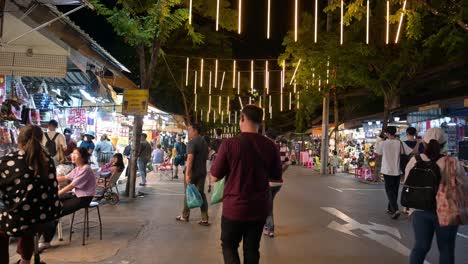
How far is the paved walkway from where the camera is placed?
6.65m

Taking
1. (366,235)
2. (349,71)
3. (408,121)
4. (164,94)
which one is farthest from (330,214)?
(164,94)

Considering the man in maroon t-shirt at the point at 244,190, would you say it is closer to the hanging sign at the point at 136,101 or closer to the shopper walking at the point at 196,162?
the shopper walking at the point at 196,162

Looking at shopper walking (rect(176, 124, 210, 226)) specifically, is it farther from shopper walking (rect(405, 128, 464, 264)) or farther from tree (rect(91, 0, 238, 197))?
shopper walking (rect(405, 128, 464, 264))

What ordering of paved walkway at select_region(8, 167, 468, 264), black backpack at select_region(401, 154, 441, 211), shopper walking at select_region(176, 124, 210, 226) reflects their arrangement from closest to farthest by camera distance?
1. black backpack at select_region(401, 154, 441, 211)
2. paved walkway at select_region(8, 167, 468, 264)
3. shopper walking at select_region(176, 124, 210, 226)

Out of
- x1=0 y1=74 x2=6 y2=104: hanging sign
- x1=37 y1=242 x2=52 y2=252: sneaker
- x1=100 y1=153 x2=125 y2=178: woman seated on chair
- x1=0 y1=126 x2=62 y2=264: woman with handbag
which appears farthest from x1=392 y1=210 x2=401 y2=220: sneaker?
x1=0 y1=74 x2=6 y2=104: hanging sign

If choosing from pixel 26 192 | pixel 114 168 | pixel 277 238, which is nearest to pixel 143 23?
pixel 114 168

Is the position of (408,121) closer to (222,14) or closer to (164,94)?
(222,14)

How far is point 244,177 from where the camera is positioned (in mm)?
4250

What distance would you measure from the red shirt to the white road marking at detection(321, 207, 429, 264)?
12.0 ft

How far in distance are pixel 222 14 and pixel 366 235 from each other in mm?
7506

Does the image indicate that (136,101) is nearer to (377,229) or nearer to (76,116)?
(76,116)

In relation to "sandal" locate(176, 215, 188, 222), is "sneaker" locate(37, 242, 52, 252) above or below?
below

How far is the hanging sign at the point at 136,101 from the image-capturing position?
12.7m

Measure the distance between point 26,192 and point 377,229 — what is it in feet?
21.3
